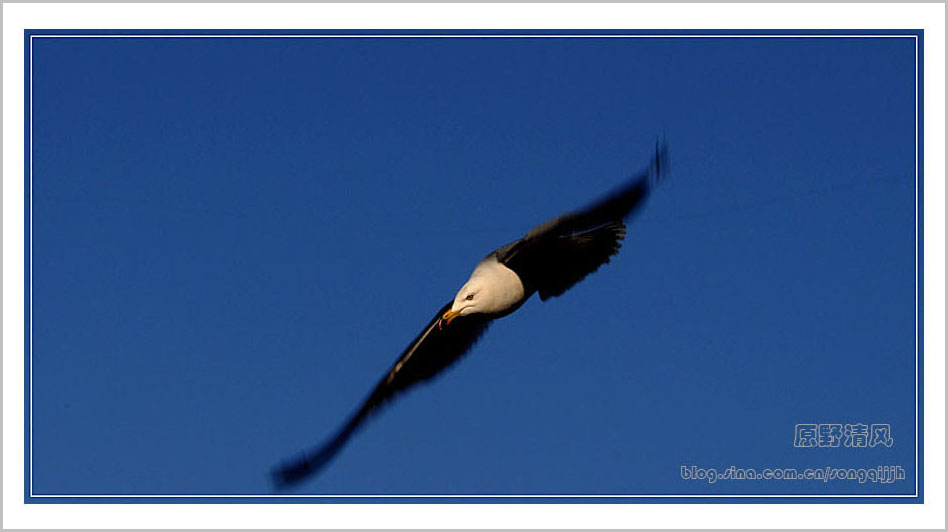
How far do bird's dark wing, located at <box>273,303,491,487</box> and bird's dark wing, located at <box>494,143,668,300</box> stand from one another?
0.48 m

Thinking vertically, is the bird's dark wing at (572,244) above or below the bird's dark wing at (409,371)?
above

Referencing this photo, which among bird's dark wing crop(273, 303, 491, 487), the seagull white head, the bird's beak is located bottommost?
bird's dark wing crop(273, 303, 491, 487)

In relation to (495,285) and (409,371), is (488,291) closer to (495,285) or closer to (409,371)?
(495,285)

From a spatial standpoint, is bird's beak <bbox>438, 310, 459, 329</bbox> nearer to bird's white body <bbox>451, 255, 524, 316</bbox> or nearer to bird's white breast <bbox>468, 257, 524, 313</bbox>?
bird's white body <bbox>451, 255, 524, 316</bbox>

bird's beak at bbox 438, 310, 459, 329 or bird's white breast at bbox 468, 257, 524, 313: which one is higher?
bird's white breast at bbox 468, 257, 524, 313

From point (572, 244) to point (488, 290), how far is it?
50 centimetres

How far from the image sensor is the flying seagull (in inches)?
213

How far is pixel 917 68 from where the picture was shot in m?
5.61

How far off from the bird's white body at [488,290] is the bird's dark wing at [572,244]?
52 mm

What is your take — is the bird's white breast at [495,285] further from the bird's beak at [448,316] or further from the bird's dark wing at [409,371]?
the bird's dark wing at [409,371]

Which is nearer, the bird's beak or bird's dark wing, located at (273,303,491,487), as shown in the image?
the bird's beak

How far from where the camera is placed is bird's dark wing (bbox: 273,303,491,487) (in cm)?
607

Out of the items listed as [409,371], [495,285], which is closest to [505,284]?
[495,285]

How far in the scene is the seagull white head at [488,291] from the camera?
5523 millimetres
